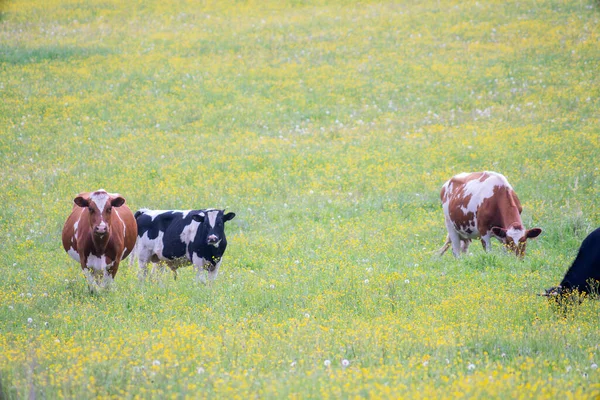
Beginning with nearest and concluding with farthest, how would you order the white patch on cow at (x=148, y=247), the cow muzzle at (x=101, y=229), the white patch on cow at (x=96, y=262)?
the cow muzzle at (x=101, y=229) → the white patch on cow at (x=96, y=262) → the white patch on cow at (x=148, y=247)

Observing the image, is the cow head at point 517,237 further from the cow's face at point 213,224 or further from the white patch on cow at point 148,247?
the white patch on cow at point 148,247

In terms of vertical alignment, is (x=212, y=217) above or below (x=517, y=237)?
above

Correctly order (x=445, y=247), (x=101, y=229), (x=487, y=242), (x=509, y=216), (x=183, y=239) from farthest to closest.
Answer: (x=445, y=247), (x=487, y=242), (x=509, y=216), (x=183, y=239), (x=101, y=229)

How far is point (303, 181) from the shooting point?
20.8m

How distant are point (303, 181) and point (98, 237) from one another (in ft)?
32.3

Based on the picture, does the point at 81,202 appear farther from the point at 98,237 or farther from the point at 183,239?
the point at 183,239

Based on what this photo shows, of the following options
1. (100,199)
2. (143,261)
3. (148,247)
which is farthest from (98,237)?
(143,261)

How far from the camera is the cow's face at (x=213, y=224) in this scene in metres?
12.5

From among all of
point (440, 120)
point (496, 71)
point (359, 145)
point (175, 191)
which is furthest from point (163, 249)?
point (496, 71)

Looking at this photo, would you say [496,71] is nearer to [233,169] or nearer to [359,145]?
[359,145]

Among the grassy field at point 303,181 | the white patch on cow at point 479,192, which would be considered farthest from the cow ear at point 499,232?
the white patch on cow at point 479,192

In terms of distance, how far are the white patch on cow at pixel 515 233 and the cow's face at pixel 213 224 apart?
547 cm

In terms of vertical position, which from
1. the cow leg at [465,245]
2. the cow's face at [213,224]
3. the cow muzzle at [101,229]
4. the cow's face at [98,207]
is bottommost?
the cow leg at [465,245]

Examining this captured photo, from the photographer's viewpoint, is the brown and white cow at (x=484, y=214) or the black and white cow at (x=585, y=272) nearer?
the black and white cow at (x=585, y=272)
